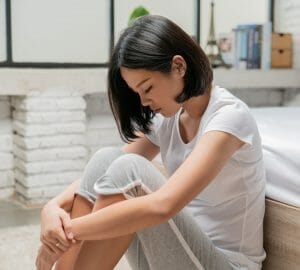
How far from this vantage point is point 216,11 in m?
3.47

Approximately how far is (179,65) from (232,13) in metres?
2.54

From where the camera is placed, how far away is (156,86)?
45.1 inches

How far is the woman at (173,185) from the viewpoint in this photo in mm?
1067

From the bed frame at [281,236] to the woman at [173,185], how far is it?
0.11 feet

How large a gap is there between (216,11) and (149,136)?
2.27 metres

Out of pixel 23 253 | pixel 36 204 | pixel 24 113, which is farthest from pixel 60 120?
pixel 23 253

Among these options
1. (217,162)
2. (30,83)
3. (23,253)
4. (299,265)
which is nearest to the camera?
(217,162)

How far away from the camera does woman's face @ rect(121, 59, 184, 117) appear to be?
1.13 meters

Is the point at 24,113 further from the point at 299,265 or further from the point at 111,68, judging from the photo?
the point at 299,265

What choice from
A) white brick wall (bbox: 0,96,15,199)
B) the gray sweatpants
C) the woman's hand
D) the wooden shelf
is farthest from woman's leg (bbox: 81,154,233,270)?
the wooden shelf

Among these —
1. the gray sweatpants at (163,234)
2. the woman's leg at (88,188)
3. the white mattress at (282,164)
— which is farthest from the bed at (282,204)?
the woman's leg at (88,188)

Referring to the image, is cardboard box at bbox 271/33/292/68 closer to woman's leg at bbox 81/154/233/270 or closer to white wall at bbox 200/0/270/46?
white wall at bbox 200/0/270/46

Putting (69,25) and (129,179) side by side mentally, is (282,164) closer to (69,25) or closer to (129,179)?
(129,179)

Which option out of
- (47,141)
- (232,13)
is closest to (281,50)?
(232,13)
